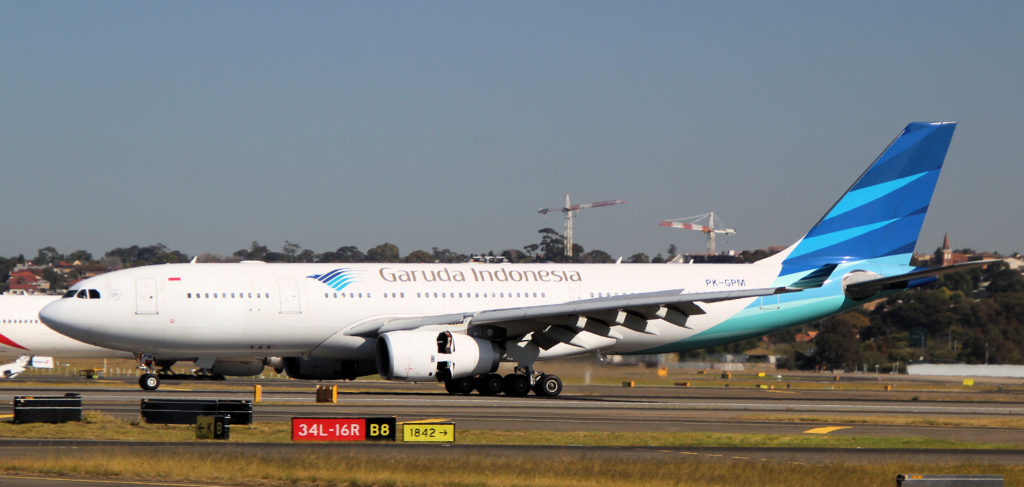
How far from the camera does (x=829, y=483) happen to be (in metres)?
18.5

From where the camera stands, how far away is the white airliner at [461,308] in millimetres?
37469

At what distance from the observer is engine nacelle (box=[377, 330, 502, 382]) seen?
36.1 m

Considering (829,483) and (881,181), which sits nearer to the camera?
(829,483)

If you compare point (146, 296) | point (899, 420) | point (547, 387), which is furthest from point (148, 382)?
point (899, 420)

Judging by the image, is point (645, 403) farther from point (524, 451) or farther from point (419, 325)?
point (524, 451)

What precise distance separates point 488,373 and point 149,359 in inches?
465

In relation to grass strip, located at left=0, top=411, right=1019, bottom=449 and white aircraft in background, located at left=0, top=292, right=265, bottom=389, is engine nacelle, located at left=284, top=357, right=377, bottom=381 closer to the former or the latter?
grass strip, located at left=0, top=411, right=1019, bottom=449

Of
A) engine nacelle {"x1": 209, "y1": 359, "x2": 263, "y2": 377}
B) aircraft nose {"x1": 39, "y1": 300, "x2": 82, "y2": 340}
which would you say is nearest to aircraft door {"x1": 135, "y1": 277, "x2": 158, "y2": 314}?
aircraft nose {"x1": 39, "y1": 300, "x2": 82, "y2": 340}

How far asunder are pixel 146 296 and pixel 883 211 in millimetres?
26084

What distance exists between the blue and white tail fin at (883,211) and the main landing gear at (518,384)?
10948 millimetres

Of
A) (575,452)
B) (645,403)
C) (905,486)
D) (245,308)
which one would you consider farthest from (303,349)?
(905,486)

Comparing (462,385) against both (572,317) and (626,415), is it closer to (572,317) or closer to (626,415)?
(572,317)

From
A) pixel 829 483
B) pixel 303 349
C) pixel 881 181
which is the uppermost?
pixel 881 181

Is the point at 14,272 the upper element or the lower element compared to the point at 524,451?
upper
